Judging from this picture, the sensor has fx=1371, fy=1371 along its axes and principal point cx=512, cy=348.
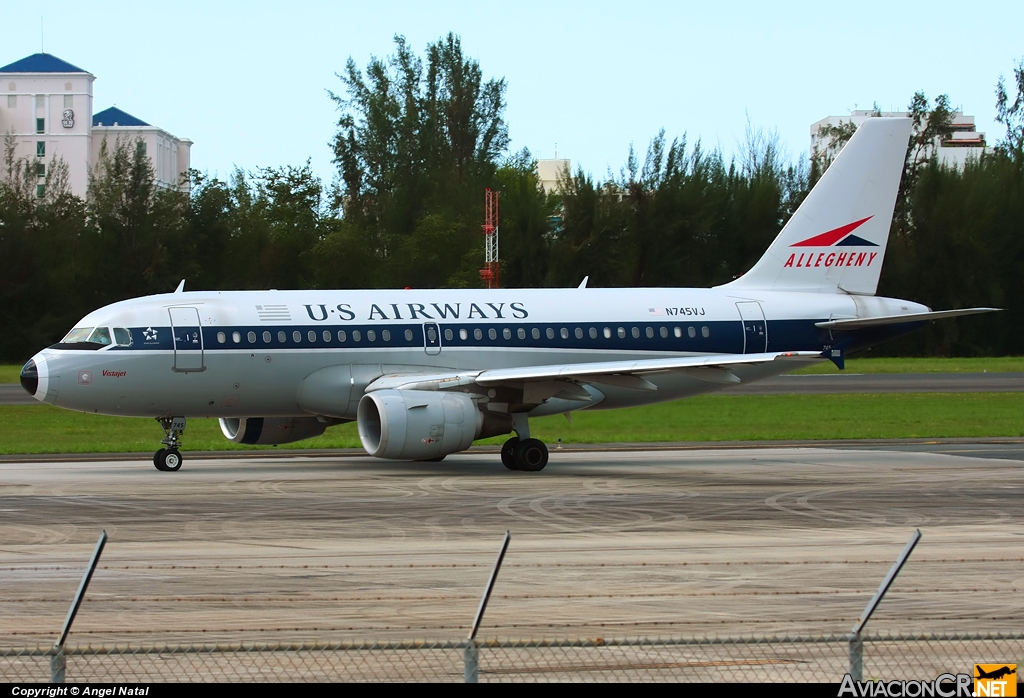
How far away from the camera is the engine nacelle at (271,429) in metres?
31.4

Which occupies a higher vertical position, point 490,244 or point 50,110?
point 50,110

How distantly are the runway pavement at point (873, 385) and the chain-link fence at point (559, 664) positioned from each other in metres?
38.0

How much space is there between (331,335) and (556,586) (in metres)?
15.7

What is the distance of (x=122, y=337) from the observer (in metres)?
28.6

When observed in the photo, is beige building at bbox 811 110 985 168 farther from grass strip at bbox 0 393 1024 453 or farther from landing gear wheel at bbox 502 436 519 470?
landing gear wheel at bbox 502 436 519 470

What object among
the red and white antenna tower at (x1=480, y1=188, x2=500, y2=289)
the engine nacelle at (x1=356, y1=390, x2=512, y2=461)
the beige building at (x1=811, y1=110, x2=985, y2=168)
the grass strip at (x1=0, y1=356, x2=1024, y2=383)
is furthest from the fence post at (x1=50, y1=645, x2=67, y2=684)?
the beige building at (x1=811, y1=110, x2=985, y2=168)

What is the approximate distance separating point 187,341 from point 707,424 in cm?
1301

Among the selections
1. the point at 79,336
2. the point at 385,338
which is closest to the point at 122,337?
the point at 79,336

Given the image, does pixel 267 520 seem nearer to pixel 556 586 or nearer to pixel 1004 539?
pixel 556 586

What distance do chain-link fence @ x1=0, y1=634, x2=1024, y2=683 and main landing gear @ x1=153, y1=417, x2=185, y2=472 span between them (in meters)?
17.4

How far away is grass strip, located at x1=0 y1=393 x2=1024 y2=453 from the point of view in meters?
32.9

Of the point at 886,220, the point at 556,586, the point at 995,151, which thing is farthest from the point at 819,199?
the point at 995,151

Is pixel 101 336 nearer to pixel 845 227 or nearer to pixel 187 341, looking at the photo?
pixel 187 341

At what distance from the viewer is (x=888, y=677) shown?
10797 millimetres
